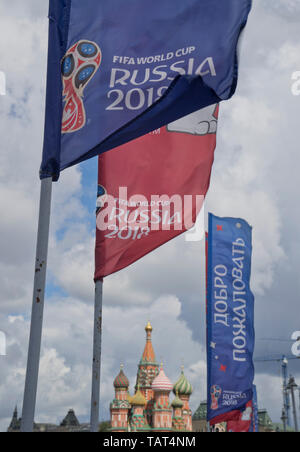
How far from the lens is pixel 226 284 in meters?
23.2

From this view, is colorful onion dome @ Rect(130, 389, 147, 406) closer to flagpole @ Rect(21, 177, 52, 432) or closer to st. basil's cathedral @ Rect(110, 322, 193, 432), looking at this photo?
st. basil's cathedral @ Rect(110, 322, 193, 432)

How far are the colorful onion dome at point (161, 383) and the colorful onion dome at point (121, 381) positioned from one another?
296 inches

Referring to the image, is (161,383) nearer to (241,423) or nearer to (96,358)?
(241,423)

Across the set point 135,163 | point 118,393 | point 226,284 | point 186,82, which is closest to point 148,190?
point 135,163

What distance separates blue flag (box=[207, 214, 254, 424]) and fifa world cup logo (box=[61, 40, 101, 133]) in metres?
15.5

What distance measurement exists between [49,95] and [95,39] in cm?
104

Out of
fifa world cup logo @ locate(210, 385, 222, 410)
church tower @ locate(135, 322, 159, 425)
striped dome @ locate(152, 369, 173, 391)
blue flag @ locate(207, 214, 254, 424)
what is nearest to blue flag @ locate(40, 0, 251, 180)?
blue flag @ locate(207, 214, 254, 424)

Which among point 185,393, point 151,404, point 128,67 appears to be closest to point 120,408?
point 151,404

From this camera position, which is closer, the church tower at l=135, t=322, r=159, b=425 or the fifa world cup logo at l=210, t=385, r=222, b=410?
the fifa world cup logo at l=210, t=385, r=222, b=410

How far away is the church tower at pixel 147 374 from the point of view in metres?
118

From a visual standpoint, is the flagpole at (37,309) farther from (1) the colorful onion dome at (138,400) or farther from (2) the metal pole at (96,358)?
(1) the colorful onion dome at (138,400)

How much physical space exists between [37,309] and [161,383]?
Result: 110590mm

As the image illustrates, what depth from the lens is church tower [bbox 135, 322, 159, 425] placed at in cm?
11838

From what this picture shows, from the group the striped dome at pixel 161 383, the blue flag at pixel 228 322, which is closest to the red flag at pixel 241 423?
the blue flag at pixel 228 322
